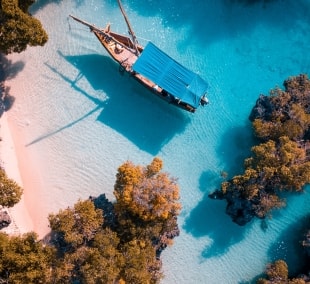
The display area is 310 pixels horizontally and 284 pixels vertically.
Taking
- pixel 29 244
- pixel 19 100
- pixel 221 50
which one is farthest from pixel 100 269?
pixel 221 50

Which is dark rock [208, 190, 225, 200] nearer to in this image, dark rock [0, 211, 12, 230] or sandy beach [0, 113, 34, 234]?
sandy beach [0, 113, 34, 234]

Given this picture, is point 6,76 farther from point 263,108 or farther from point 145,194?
point 263,108

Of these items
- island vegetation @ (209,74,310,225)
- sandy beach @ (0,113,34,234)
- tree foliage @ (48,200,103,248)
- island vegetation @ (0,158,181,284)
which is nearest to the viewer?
island vegetation @ (0,158,181,284)

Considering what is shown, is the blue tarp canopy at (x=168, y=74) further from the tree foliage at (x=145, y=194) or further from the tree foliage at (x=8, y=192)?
the tree foliage at (x=8, y=192)

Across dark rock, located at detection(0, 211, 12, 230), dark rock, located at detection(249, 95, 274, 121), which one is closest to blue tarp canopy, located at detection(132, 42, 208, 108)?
dark rock, located at detection(249, 95, 274, 121)

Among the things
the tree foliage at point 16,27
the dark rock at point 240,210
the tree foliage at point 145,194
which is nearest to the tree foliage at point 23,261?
the tree foliage at point 145,194

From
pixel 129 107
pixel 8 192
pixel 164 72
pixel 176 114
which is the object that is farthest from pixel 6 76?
pixel 176 114

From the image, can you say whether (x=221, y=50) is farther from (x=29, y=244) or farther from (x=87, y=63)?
(x=29, y=244)
